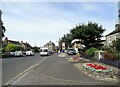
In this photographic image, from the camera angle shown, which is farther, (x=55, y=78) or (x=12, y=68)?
(x=12, y=68)

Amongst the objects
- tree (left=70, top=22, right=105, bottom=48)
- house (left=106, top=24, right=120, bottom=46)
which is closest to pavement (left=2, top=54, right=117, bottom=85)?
tree (left=70, top=22, right=105, bottom=48)

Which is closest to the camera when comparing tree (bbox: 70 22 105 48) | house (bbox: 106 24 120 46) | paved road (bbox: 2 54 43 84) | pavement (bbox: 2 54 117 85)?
pavement (bbox: 2 54 117 85)

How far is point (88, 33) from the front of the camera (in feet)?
171

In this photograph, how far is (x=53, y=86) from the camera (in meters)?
11.5

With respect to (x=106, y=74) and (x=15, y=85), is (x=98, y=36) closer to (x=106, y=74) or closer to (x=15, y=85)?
(x=106, y=74)

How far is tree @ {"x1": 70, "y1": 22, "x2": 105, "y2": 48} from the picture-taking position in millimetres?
51375

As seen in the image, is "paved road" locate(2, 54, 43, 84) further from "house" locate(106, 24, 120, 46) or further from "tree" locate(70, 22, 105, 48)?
"house" locate(106, 24, 120, 46)

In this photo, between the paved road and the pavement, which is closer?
the pavement

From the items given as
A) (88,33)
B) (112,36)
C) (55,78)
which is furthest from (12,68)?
(112,36)

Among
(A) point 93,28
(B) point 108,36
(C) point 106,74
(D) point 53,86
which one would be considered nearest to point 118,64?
(C) point 106,74

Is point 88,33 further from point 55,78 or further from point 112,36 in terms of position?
point 55,78

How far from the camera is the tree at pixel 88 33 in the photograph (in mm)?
51375

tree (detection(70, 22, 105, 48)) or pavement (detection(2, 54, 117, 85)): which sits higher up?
tree (detection(70, 22, 105, 48))

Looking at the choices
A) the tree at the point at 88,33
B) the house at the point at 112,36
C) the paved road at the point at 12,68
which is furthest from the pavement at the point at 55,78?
the house at the point at 112,36
